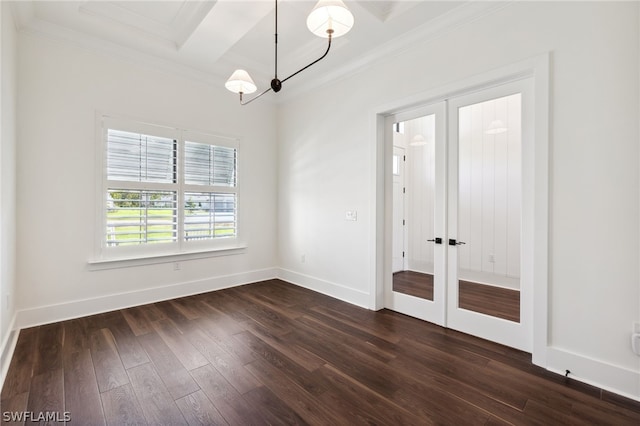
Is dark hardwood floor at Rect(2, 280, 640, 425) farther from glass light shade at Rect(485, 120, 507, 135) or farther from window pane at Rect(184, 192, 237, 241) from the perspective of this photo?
glass light shade at Rect(485, 120, 507, 135)

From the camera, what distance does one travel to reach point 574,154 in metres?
2.24

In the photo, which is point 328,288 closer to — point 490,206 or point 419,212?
point 419,212

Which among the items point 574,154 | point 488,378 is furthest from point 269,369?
point 574,154

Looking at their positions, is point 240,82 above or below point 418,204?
above

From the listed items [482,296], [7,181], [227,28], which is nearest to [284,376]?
[482,296]

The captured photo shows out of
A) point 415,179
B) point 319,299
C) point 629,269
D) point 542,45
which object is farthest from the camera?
point 319,299

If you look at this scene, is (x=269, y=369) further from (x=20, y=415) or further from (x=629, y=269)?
(x=629, y=269)

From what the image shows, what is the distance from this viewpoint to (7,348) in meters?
2.49

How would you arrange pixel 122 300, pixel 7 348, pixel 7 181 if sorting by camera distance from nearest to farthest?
pixel 7 348 → pixel 7 181 → pixel 122 300

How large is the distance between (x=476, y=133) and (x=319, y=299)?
2836 mm

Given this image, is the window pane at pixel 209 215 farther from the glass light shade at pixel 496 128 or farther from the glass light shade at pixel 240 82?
the glass light shade at pixel 496 128

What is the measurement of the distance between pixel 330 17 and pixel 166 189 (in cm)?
312

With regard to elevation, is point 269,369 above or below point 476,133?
below

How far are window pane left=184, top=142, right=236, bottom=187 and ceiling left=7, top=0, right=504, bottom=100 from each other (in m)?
1.08
